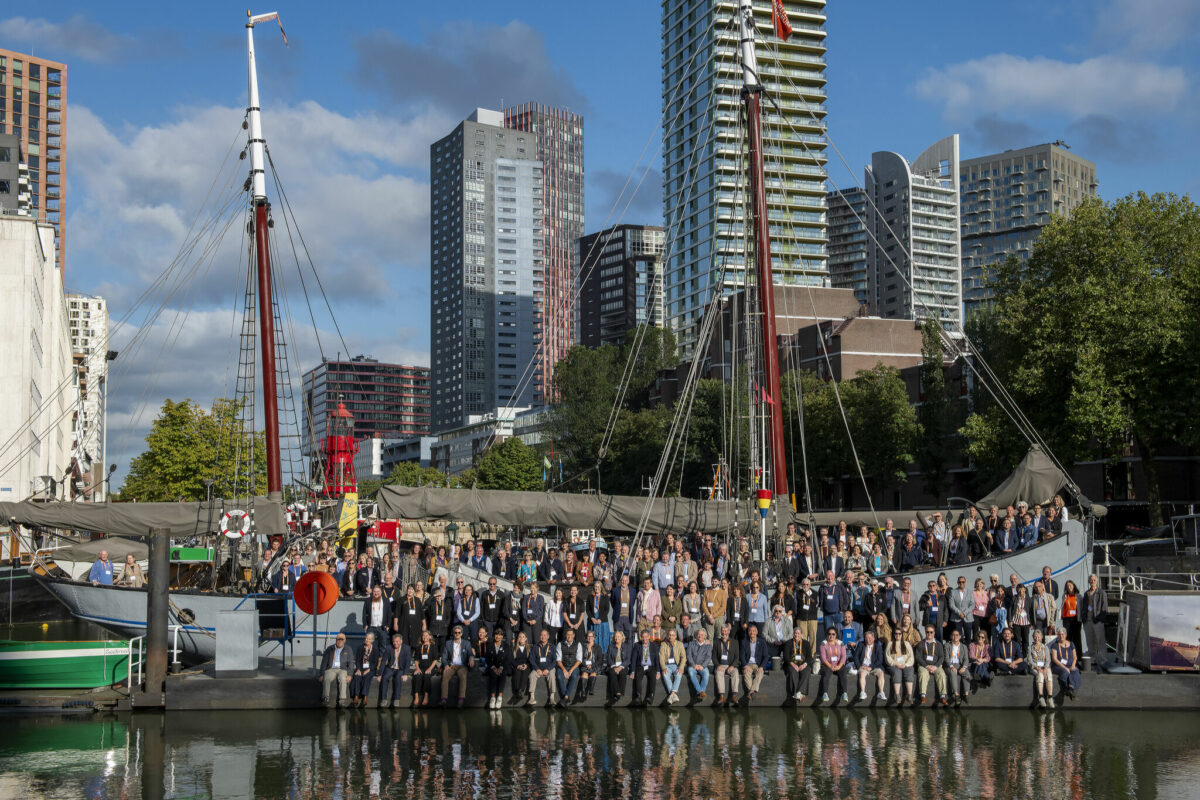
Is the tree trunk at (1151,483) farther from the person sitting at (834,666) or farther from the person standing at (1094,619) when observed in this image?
the person sitting at (834,666)

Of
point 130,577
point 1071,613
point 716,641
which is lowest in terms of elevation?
point 716,641

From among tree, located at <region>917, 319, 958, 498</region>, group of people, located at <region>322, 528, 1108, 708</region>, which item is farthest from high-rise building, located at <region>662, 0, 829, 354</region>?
group of people, located at <region>322, 528, 1108, 708</region>

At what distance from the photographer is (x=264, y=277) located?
31.5 metres

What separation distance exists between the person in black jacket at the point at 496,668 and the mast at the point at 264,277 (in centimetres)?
987

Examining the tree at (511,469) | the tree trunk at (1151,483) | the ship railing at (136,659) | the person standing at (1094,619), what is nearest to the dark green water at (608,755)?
the ship railing at (136,659)

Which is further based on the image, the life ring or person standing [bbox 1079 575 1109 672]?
the life ring

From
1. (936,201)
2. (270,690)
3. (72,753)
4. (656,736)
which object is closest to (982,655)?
(656,736)

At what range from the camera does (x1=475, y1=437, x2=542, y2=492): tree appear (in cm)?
10662

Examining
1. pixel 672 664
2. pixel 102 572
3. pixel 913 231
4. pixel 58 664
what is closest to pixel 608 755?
pixel 672 664

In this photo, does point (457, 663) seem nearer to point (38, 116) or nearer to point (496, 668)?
point (496, 668)

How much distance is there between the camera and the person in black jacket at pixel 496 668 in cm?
2114

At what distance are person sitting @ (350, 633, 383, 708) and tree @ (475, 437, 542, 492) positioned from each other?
83.6m

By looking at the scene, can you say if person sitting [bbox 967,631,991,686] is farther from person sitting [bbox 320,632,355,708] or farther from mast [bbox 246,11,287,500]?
mast [bbox 246,11,287,500]

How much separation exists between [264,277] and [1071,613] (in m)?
21.9
